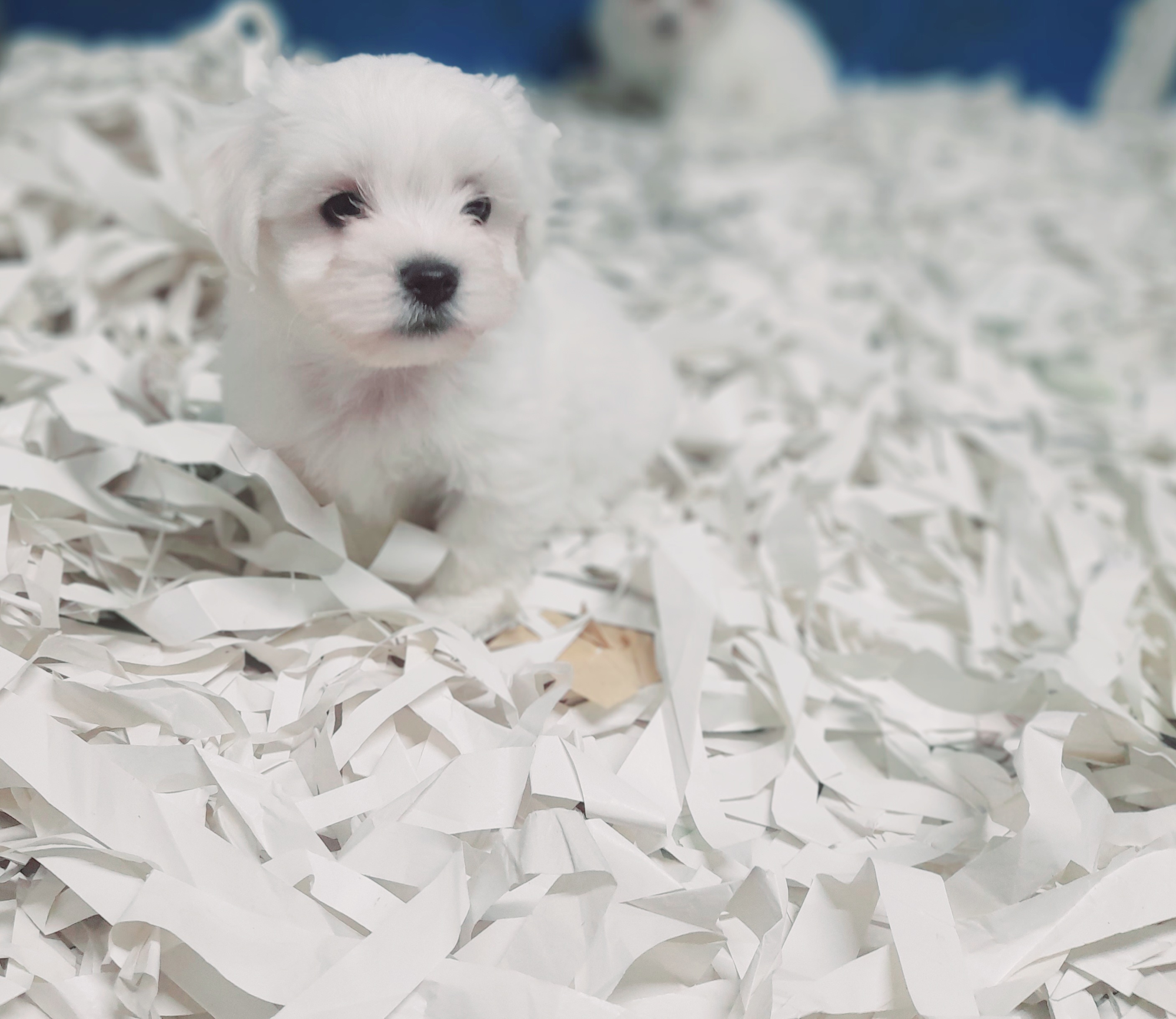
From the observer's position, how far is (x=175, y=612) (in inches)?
48.4

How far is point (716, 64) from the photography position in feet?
13.6

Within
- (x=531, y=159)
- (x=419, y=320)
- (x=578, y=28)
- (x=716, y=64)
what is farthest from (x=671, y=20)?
(x=419, y=320)

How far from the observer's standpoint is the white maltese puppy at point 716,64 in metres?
4.03

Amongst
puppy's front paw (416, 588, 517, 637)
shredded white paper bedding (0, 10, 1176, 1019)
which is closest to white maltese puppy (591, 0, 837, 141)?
shredded white paper bedding (0, 10, 1176, 1019)

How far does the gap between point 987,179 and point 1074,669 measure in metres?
2.64

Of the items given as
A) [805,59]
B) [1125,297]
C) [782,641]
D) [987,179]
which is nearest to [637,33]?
[805,59]

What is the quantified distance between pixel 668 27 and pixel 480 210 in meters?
3.38

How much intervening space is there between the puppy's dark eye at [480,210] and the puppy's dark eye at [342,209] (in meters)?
0.12

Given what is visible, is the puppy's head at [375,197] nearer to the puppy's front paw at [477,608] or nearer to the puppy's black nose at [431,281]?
the puppy's black nose at [431,281]

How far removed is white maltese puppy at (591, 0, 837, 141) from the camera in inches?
159

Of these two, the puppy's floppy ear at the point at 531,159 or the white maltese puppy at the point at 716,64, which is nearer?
the puppy's floppy ear at the point at 531,159

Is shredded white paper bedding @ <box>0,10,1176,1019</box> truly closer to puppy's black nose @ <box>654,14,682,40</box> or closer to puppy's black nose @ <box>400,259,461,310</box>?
puppy's black nose @ <box>400,259,461,310</box>

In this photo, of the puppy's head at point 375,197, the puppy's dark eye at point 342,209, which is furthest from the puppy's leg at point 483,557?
the puppy's dark eye at point 342,209

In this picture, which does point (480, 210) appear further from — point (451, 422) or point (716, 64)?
point (716, 64)
